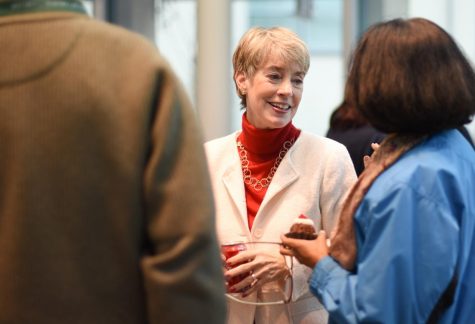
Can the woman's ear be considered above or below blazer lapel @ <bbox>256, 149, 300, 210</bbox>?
above

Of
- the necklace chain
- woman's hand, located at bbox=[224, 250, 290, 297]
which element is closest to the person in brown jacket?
woman's hand, located at bbox=[224, 250, 290, 297]

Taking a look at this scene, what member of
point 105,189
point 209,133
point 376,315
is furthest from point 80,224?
point 209,133

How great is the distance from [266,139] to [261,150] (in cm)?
4

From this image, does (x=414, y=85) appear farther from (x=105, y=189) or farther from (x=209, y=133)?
(x=209, y=133)

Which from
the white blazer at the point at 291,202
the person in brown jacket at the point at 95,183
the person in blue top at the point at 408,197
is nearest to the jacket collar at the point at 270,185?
the white blazer at the point at 291,202

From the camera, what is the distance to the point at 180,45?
7387 mm

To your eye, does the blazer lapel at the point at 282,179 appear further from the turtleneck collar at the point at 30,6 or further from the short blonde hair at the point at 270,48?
the turtleneck collar at the point at 30,6

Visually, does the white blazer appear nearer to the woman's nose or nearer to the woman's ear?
the woman's nose

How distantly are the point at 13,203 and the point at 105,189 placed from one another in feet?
0.56

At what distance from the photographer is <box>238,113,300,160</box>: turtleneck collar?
2.85 metres

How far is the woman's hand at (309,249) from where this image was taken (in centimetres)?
220

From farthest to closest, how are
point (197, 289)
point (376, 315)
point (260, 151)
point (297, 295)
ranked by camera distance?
point (260, 151) → point (297, 295) → point (376, 315) → point (197, 289)

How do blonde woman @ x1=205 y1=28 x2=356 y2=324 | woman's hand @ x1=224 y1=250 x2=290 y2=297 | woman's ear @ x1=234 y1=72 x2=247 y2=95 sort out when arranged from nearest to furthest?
woman's hand @ x1=224 y1=250 x2=290 y2=297
blonde woman @ x1=205 y1=28 x2=356 y2=324
woman's ear @ x1=234 y1=72 x2=247 y2=95

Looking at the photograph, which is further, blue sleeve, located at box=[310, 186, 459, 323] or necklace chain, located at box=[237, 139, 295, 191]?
necklace chain, located at box=[237, 139, 295, 191]
